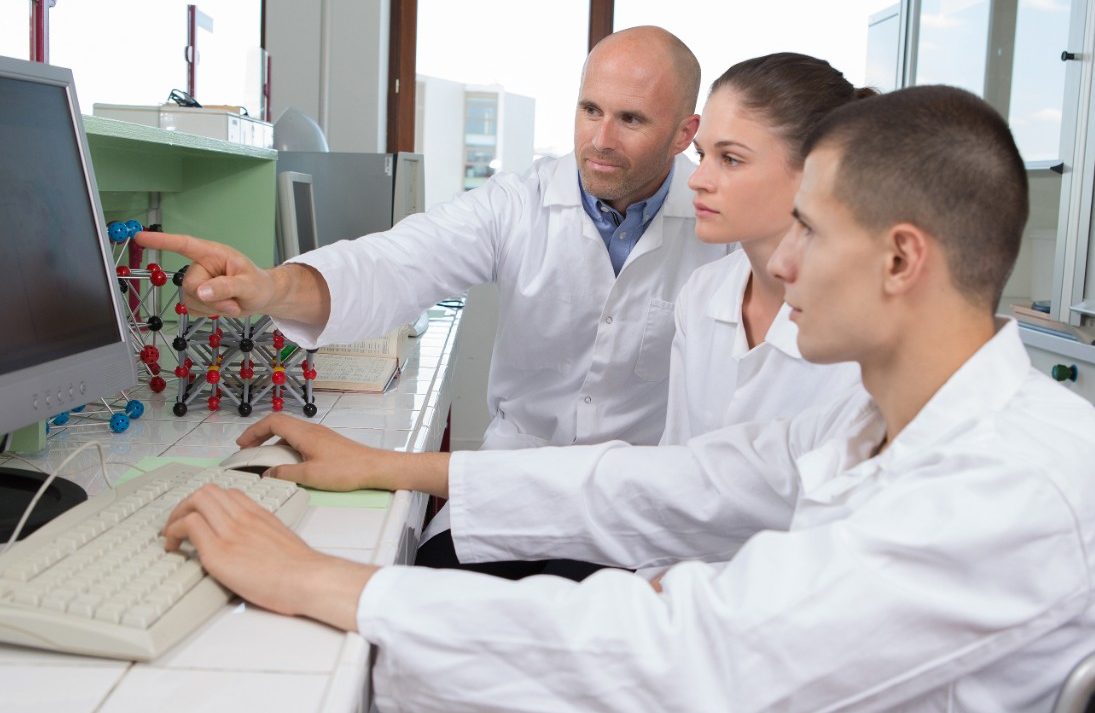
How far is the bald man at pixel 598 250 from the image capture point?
208 cm

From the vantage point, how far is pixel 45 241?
1282 millimetres

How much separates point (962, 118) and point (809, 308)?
218mm

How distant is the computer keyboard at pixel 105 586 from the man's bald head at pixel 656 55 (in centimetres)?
135

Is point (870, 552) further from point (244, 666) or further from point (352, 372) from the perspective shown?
point (352, 372)

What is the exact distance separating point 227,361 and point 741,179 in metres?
0.91

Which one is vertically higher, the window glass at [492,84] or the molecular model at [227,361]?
the window glass at [492,84]

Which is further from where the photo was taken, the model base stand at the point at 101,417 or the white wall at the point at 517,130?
the white wall at the point at 517,130

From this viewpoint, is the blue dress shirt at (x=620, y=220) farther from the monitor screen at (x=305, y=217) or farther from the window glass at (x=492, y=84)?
the window glass at (x=492, y=84)

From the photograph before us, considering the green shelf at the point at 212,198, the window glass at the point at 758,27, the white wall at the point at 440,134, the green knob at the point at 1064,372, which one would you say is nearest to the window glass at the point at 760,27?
the window glass at the point at 758,27

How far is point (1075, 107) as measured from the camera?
3.01 metres

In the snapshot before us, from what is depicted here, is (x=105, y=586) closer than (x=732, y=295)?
Yes

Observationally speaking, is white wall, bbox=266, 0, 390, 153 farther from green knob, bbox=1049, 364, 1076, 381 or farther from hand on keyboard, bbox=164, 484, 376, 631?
hand on keyboard, bbox=164, 484, 376, 631

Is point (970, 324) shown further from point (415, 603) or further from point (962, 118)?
point (415, 603)

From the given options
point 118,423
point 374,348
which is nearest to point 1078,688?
point 118,423
